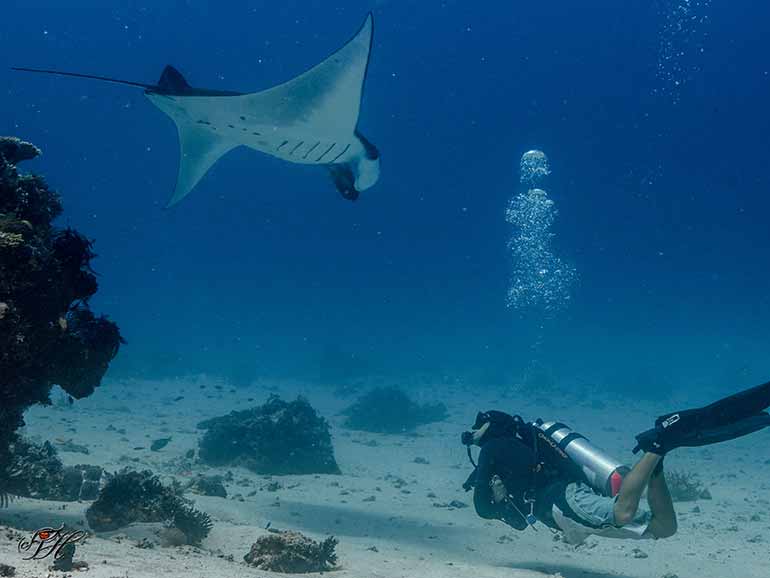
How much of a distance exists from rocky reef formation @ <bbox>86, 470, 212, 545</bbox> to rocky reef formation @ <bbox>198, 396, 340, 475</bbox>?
503 cm

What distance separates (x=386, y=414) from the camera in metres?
17.9

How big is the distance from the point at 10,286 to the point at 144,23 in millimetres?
41203

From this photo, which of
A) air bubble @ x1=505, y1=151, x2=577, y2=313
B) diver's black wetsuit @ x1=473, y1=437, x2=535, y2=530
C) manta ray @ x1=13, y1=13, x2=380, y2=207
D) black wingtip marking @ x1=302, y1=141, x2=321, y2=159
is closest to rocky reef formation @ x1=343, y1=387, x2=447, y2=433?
manta ray @ x1=13, y1=13, x2=380, y2=207

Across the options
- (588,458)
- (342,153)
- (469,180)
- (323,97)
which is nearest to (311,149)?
(342,153)

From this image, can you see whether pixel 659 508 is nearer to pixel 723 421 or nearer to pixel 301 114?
pixel 723 421

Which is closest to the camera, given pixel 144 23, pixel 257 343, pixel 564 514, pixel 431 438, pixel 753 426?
pixel 753 426

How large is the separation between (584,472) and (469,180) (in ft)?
95.8

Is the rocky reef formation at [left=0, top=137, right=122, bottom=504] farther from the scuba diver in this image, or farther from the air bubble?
the air bubble

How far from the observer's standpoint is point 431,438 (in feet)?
53.0

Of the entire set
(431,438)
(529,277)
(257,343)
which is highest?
(529,277)

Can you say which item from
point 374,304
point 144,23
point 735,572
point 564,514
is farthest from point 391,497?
point 374,304

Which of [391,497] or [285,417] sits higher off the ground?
[285,417]

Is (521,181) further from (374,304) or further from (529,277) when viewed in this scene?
(374,304)

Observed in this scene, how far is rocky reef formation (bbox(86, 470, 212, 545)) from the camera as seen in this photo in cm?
513
